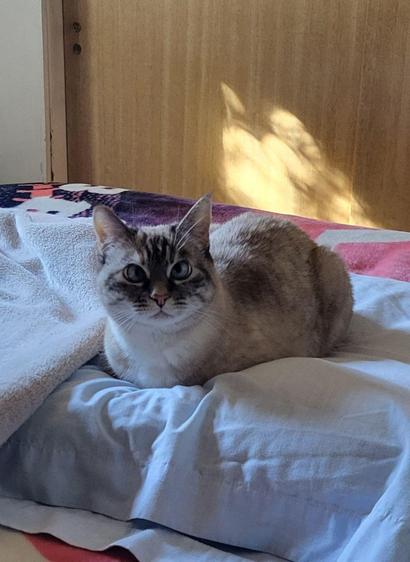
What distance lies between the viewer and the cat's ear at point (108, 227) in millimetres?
1039

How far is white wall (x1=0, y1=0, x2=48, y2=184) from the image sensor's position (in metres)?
3.30

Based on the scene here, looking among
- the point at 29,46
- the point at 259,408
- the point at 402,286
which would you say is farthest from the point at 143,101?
the point at 259,408

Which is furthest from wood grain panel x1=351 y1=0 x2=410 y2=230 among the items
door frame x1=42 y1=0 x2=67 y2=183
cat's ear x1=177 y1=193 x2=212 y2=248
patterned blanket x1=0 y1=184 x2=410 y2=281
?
cat's ear x1=177 y1=193 x2=212 y2=248

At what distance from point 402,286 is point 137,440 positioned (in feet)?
2.47

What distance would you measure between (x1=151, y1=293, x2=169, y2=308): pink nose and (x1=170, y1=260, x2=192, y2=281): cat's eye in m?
0.05

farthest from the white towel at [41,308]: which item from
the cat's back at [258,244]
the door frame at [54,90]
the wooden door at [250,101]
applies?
the door frame at [54,90]

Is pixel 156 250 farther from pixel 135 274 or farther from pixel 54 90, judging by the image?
pixel 54 90

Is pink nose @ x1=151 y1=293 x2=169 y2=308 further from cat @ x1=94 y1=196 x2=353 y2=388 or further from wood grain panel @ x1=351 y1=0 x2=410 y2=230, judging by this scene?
wood grain panel @ x1=351 y1=0 x2=410 y2=230

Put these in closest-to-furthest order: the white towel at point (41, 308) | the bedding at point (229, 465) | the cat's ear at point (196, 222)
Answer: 1. the bedding at point (229, 465)
2. the white towel at point (41, 308)
3. the cat's ear at point (196, 222)

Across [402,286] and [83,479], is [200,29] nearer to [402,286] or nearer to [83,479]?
[402,286]

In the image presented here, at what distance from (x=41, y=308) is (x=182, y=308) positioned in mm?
372

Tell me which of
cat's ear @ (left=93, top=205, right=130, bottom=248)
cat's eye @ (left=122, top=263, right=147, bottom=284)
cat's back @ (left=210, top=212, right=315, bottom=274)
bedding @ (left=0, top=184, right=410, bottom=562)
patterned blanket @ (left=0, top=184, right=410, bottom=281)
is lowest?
bedding @ (left=0, top=184, right=410, bottom=562)

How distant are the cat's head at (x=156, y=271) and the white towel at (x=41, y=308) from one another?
128mm

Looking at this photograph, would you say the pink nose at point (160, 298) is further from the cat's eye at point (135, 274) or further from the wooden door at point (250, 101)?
the wooden door at point (250, 101)
